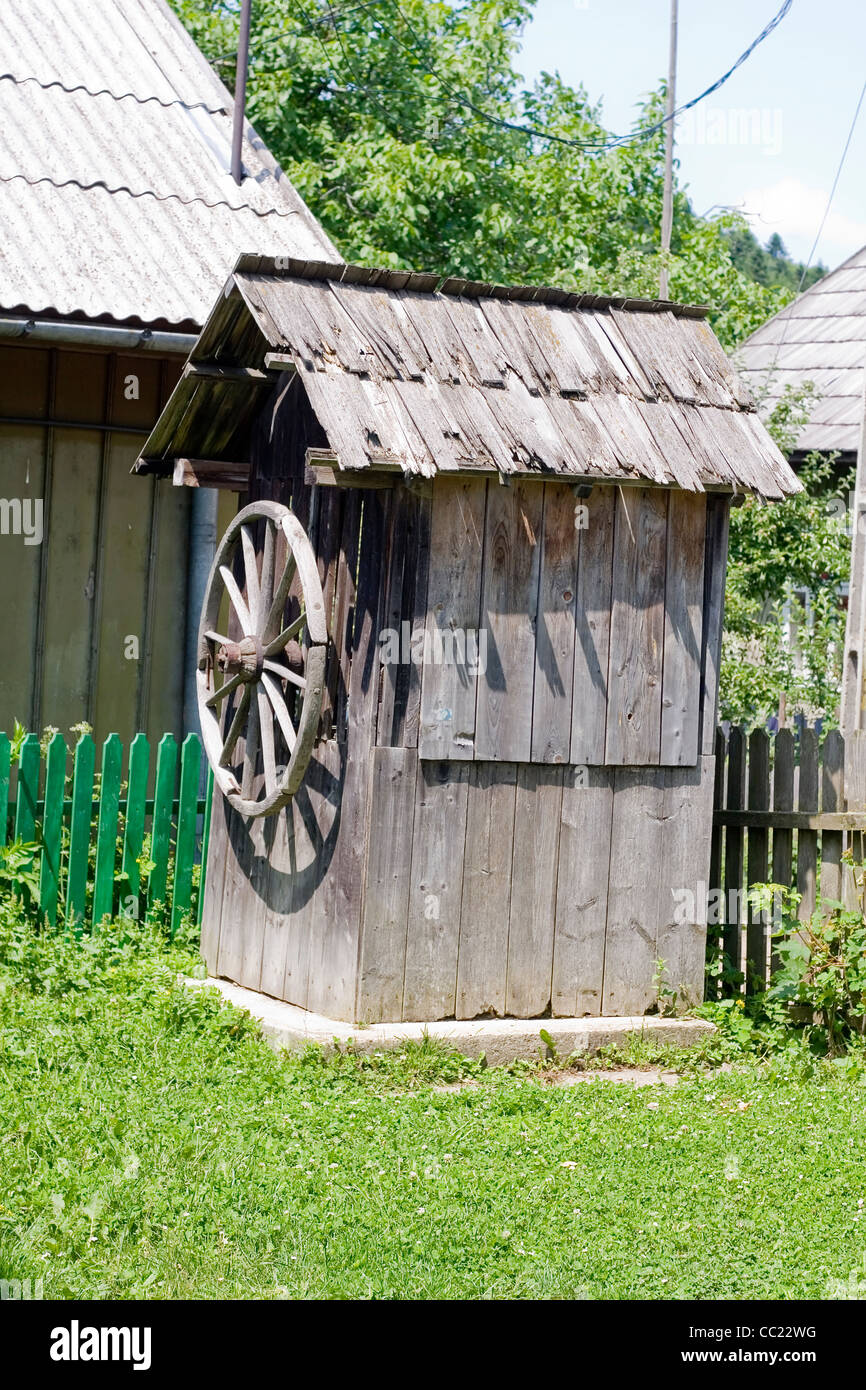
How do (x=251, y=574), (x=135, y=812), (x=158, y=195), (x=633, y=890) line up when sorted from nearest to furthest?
(x=633, y=890)
(x=251, y=574)
(x=135, y=812)
(x=158, y=195)

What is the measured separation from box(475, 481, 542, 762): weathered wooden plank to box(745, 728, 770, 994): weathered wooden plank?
53.7 inches

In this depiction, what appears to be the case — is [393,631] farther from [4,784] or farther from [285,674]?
[4,784]

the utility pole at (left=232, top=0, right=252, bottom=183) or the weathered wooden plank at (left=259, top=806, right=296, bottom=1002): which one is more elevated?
the utility pole at (left=232, top=0, right=252, bottom=183)

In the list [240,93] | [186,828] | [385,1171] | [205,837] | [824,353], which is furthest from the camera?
[824,353]

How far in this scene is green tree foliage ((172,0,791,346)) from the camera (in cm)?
1834

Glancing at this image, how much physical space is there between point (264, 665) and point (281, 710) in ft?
0.89

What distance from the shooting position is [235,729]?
6.63 metres

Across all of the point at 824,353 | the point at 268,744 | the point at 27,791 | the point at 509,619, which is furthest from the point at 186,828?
the point at 824,353

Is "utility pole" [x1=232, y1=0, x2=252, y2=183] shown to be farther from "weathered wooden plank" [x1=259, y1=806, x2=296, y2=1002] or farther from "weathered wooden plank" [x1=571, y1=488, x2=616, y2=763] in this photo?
"weathered wooden plank" [x1=259, y1=806, x2=296, y2=1002]

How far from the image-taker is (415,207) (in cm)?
1828

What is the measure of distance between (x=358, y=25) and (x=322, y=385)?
1659 cm

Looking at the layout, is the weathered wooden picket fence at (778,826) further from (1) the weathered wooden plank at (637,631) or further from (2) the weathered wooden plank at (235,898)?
(2) the weathered wooden plank at (235,898)

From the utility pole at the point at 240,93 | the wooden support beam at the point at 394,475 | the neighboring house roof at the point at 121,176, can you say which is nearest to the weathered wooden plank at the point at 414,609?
the wooden support beam at the point at 394,475

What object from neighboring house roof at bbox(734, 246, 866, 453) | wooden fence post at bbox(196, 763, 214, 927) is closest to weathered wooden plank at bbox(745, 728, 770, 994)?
wooden fence post at bbox(196, 763, 214, 927)
